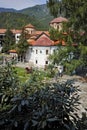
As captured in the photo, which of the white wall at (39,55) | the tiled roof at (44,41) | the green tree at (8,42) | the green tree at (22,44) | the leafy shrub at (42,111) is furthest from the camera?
the green tree at (8,42)

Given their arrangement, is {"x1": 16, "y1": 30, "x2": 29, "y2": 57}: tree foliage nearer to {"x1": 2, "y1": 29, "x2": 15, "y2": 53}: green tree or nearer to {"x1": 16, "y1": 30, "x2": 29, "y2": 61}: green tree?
{"x1": 16, "y1": 30, "x2": 29, "y2": 61}: green tree

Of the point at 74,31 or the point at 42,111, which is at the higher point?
the point at 42,111

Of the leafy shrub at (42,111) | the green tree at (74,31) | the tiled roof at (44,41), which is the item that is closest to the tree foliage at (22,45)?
the tiled roof at (44,41)

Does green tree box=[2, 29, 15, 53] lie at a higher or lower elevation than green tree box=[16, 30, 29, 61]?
lower

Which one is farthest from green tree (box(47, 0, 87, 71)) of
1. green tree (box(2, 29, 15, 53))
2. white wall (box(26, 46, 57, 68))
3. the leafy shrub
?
green tree (box(2, 29, 15, 53))

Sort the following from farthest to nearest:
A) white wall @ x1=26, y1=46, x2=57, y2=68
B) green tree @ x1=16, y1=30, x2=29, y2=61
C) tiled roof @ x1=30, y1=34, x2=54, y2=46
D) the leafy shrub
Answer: green tree @ x1=16, y1=30, x2=29, y2=61 < white wall @ x1=26, y1=46, x2=57, y2=68 < tiled roof @ x1=30, y1=34, x2=54, y2=46 < the leafy shrub

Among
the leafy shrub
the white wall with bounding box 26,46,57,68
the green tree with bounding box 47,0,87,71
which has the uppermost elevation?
the leafy shrub

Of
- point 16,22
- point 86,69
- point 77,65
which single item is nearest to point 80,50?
point 77,65

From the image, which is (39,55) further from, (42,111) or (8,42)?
(42,111)

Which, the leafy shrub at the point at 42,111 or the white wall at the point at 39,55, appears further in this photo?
the white wall at the point at 39,55

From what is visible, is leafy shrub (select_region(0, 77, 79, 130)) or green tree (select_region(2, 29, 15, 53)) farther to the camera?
green tree (select_region(2, 29, 15, 53))

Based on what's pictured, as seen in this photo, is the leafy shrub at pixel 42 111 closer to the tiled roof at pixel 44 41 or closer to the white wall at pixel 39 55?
the white wall at pixel 39 55

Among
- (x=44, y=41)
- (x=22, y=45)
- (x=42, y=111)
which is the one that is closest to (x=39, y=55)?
(x=44, y=41)

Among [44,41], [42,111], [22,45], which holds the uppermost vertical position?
[42,111]
